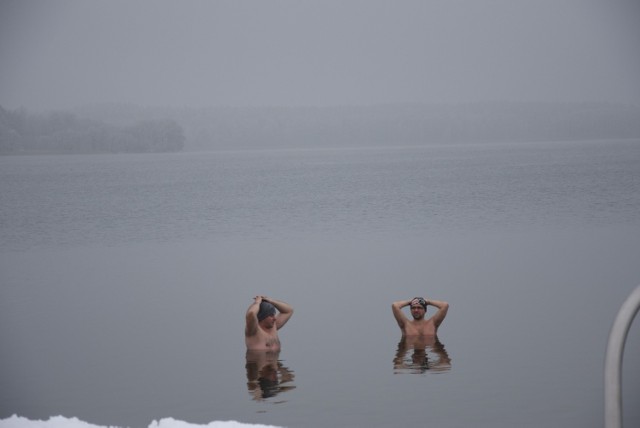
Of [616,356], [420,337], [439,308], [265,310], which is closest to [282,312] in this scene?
[265,310]

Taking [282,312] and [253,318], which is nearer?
[253,318]

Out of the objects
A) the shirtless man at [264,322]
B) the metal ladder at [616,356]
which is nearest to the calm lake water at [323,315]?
the shirtless man at [264,322]

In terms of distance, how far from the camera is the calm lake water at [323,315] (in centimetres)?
1451

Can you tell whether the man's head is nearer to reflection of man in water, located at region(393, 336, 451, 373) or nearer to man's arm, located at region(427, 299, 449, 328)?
man's arm, located at region(427, 299, 449, 328)

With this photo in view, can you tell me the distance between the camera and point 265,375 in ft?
53.0

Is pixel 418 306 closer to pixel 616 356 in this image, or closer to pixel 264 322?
pixel 264 322

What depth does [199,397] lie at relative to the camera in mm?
15312

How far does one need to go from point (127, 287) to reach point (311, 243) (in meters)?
13.3

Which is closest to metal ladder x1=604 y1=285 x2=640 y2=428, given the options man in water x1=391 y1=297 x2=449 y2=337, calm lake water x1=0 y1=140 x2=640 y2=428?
calm lake water x1=0 y1=140 x2=640 y2=428

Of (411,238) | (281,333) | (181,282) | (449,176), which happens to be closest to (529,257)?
(411,238)

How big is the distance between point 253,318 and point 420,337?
3.83 m

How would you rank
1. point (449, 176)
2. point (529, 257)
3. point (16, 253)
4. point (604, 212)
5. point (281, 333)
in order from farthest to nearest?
point (449, 176) → point (604, 212) → point (16, 253) → point (529, 257) → point (281, 333)

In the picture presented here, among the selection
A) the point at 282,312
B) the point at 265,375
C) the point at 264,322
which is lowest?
the point at 265,375

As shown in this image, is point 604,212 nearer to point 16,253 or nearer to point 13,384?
point 16,253
